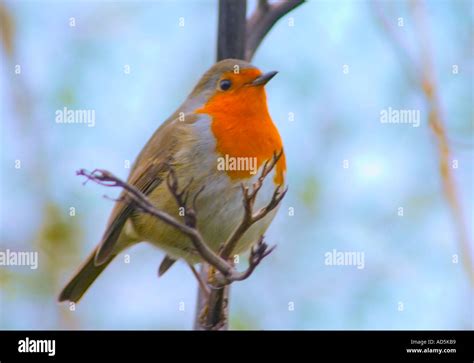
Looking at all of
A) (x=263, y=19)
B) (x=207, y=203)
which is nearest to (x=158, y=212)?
(x=207, y=203)

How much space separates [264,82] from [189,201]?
2.46 ft

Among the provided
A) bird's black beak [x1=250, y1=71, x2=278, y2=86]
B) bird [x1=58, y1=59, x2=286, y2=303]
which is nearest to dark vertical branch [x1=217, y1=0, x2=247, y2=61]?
bird [x1=58, y1=59, x2=286, y2=303]

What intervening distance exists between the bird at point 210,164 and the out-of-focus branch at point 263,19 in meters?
0.28

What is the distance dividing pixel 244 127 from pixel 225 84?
31 cm

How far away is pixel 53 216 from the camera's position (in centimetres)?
445

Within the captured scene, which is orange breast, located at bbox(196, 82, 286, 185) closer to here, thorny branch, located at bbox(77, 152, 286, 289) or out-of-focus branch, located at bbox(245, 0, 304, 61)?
out-of-focus branch, located at bbox(245, 0, 304, 61)

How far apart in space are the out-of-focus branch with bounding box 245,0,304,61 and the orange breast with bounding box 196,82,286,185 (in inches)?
13.4

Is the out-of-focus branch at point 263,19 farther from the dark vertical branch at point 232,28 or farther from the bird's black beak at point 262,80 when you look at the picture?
the bird's black beak at point 262,80

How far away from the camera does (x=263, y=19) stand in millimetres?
4133

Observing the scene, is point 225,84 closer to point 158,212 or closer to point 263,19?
point 263,19

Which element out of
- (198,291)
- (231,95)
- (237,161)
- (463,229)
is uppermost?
(231,95)

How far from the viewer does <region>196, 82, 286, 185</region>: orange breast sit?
3650 millimetres
